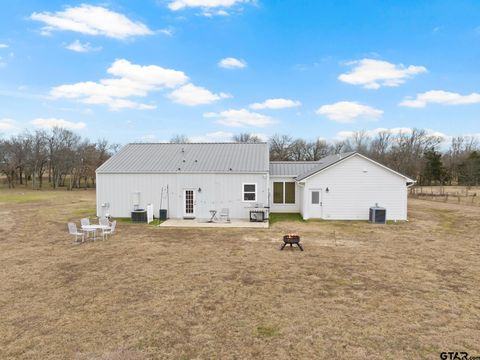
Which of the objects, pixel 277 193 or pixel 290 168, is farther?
pixel 290 168

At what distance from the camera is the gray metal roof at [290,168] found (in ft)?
66.6

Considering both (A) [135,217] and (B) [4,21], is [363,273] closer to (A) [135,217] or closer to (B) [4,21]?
(A) [135,217]

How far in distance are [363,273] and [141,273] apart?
636 centimetres

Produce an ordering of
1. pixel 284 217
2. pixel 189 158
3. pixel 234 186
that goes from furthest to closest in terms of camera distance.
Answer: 1. pixel 189 158
2. pixel 284 217
3. pixel 234 186

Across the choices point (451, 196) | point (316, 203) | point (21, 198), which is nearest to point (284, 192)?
point (316, 203)

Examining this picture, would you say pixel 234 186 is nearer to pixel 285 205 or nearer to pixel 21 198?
pixel 285 205

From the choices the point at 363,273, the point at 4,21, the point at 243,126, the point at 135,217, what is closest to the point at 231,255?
the point at 363,273

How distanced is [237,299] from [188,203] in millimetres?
12050

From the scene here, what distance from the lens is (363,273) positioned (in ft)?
26.8

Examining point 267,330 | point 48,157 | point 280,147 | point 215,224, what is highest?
point 280,147

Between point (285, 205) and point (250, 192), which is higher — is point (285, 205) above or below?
below

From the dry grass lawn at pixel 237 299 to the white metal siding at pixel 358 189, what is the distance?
4854 millimetres

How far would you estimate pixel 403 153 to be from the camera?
2008 inches

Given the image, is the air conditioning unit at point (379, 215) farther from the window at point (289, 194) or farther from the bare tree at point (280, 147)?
the bare tree at point (280, 147)
